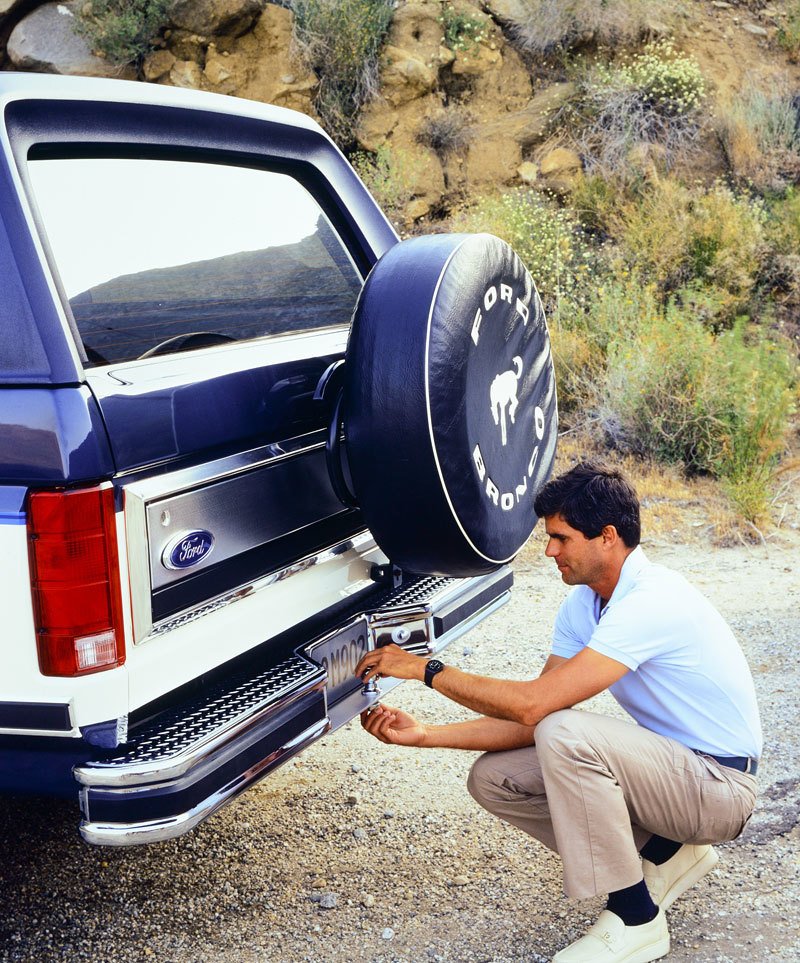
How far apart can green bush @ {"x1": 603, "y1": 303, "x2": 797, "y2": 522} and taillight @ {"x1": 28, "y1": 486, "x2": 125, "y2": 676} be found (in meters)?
4.48

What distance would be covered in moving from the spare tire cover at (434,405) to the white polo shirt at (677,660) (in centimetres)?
34

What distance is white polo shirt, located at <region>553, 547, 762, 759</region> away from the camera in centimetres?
241

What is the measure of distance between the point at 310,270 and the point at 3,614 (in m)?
1.58

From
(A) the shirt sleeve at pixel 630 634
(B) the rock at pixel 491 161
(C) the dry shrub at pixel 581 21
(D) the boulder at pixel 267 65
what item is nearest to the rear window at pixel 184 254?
(A) the shirt sleeve at pixel 630 634

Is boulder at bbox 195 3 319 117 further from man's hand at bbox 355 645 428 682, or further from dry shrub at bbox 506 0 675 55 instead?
man's hand at bbox 355 645 428 682

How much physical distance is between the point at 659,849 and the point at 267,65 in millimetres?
10304

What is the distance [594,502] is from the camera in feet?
8.09

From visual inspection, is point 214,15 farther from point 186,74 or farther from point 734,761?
Result: point 734,761

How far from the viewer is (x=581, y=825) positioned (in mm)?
2379

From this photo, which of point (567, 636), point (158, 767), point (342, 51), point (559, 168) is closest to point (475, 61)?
point (342, 51)

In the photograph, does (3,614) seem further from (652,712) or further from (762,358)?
(762,358)

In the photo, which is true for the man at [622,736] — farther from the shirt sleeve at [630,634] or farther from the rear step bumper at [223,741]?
the rear step bumper at [223,741]

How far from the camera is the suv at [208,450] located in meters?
2.01

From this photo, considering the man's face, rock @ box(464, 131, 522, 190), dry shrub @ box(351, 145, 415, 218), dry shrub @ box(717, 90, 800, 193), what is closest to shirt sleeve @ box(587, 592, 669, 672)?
the man's face
